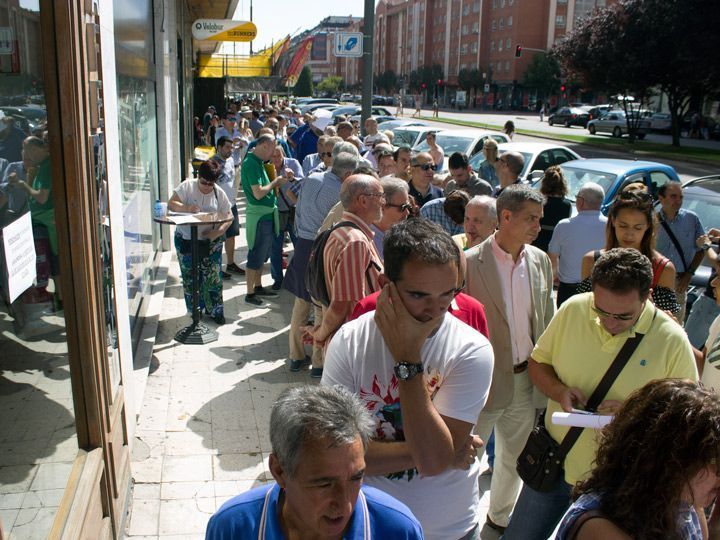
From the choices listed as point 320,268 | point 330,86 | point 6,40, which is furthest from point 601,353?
point 330,86

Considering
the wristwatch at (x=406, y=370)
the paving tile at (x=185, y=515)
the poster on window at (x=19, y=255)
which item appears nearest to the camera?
the wristwatch at (x=406, y=370)

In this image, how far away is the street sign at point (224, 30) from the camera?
52.8 feet

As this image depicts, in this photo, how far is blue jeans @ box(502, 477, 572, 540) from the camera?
10.5ft

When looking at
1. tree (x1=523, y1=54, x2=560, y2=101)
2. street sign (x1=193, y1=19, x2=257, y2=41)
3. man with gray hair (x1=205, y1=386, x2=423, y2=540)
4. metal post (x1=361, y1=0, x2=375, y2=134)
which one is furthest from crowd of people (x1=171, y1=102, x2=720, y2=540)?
tree (x1=523, y1=54, x2=560, y2=101)

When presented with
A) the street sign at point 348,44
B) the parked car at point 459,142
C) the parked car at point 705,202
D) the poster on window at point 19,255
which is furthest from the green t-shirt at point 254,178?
the parked car at point 459,142

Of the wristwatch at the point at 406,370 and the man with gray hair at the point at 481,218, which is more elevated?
the man with gray hair at the point at 481,218

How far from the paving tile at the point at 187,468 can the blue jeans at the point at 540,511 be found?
6.93 feet

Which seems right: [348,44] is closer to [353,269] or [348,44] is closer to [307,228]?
→ [307,228]

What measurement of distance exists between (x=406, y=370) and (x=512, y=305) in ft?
5.65

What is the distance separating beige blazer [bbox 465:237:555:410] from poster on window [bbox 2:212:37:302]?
7.25 ft

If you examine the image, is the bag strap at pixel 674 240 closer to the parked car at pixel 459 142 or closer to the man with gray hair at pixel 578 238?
the man with gray hair at pixel 578 238

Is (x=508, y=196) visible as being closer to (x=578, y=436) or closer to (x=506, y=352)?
(x=506, y=352)

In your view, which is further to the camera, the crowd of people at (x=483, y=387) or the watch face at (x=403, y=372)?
the watch face at (x=403, y=372)

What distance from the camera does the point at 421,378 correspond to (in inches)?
88.2
